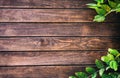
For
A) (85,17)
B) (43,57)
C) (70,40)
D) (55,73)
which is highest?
(85,17)

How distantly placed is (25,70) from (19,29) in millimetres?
288

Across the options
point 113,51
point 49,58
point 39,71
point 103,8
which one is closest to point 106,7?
point 103,8

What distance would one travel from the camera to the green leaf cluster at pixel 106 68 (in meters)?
1.55

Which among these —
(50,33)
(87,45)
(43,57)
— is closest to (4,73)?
(43,57)

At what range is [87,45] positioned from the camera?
1.68 m

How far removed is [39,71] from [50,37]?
250 mm

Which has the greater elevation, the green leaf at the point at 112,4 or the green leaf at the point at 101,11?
the green leaf at the point at 112,4

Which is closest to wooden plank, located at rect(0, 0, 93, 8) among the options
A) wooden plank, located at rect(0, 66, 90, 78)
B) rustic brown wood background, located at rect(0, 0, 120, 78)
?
rustic brown wood background, located at rect(0, 0, 120, 78)

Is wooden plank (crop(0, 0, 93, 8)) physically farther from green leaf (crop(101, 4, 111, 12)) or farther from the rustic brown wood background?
green leaf (crop(101, 4, 111, 12))

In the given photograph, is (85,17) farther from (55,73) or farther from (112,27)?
(55,73)

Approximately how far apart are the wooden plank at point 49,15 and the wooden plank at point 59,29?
34 millimetres

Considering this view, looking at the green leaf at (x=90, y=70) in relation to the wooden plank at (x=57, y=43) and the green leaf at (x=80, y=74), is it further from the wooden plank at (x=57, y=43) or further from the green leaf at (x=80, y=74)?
the wooden plank at (x=57, y=43)

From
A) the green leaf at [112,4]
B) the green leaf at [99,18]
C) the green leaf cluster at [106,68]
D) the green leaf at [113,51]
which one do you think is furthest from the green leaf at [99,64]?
the green leaf at [112,4]

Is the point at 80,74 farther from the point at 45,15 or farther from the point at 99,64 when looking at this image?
the point at 45,15
